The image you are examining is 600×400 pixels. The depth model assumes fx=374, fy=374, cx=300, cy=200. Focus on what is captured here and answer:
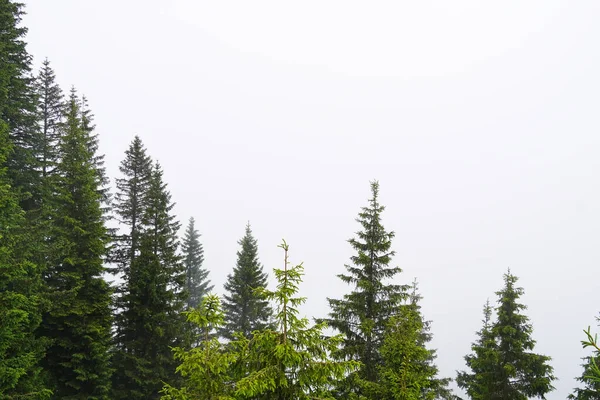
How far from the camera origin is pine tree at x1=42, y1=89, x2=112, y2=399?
50.6ft

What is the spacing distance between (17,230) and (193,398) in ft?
35.1

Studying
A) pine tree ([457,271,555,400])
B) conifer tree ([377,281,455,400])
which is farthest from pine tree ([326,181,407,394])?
pine tree ([457,271,555,400])

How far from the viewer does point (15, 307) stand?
1109 centimetres

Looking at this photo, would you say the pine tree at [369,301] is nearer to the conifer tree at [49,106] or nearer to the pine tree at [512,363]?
the pine tree at [512,363]

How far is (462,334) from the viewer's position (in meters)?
166

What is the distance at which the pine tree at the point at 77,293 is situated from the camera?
15422 mm

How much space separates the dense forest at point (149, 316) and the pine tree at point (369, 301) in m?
0.05

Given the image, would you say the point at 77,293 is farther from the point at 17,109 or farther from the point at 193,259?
the point at 193,259

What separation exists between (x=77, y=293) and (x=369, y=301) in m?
12.2

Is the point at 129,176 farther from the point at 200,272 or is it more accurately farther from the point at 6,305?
the point at 200,272

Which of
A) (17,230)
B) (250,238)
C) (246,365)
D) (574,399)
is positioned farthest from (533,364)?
(250,238)

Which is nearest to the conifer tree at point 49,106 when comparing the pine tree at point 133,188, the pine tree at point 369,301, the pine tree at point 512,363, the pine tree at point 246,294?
the pine tree at point 133,188

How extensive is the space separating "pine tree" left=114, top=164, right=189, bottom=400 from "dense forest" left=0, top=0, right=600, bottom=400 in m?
0.07

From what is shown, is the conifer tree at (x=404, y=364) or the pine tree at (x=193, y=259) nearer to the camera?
the conifer tree at (x=404, y=364)
